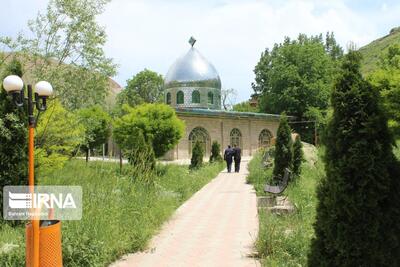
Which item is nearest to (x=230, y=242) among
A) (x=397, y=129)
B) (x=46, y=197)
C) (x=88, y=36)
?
(x=46, y=197)

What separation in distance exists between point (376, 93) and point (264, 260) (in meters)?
2.81

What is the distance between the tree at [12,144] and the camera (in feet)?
28.5

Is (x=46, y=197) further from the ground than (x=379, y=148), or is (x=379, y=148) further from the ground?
(x=379, y=148)

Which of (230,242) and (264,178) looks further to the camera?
(264,178)

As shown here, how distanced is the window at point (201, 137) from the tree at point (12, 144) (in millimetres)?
26358

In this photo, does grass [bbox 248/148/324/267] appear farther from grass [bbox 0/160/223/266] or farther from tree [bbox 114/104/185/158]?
tree [bbox 114/104/185/158]

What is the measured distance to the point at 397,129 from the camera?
16.8 metres

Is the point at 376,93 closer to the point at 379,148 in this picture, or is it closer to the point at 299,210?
the point at 379,148

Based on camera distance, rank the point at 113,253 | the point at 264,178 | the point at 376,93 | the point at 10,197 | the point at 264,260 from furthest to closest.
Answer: the point at 264,178 → the point at 10,197 → the point at 113,253 → the point at 264,260 → the point at 376,93

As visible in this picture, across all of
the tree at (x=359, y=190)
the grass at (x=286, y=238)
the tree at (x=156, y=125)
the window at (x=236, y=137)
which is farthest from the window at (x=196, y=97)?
the tree at (x=359, y=190)

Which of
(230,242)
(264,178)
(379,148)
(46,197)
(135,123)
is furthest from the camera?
(135,123)

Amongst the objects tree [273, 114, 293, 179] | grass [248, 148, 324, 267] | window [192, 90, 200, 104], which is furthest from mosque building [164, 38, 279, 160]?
grass [248, 148, 324, 267]

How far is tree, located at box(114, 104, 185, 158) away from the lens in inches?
913

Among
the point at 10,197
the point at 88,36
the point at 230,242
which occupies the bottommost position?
the point at 230,242
